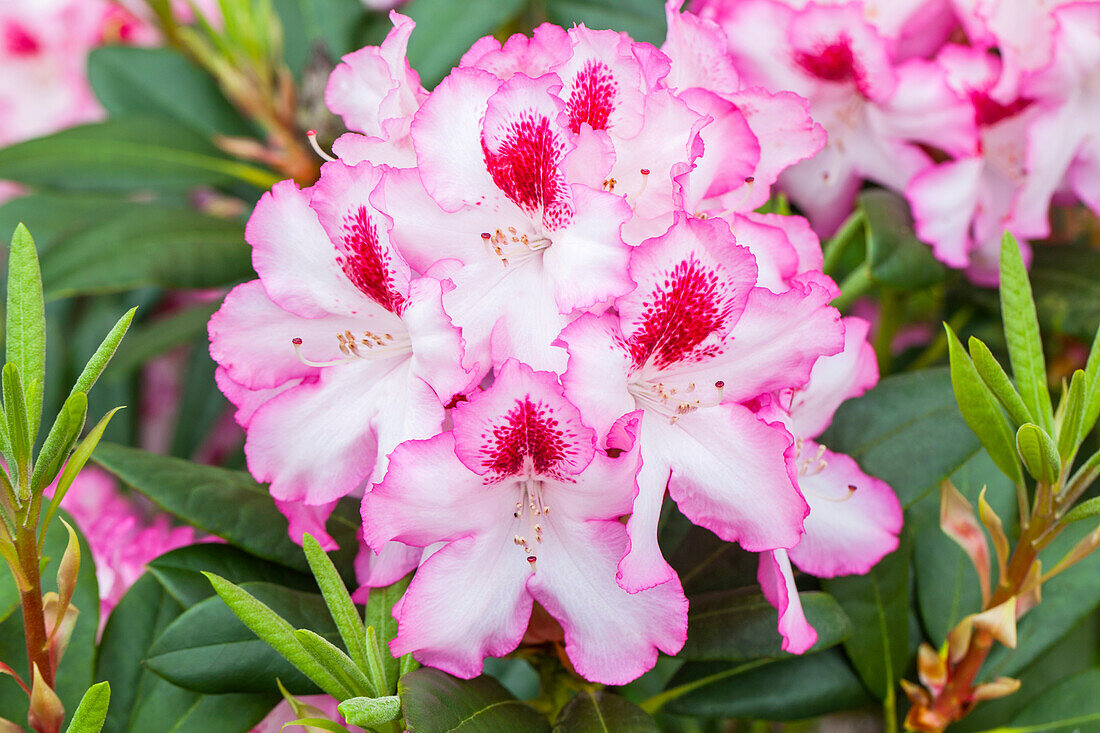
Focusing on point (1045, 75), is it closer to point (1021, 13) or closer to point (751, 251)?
point (1021, 13)

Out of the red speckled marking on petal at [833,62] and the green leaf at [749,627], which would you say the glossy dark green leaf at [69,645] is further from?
the red speckled marking on petal at [833,62]

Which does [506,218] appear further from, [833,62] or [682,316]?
[833,62]

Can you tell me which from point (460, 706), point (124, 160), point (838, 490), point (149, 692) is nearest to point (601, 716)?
point (460, 706)

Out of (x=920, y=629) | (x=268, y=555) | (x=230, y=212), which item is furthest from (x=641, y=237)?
(x=230, y=212)

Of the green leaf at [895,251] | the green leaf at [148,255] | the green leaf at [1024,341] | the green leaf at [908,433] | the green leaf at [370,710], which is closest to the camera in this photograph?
the green leaf at [370,710]

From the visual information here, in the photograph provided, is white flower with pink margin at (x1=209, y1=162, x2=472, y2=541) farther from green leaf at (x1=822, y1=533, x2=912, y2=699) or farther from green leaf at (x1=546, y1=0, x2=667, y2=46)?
green leaf at (x1=546, y1=0, x2=667, y2=46)

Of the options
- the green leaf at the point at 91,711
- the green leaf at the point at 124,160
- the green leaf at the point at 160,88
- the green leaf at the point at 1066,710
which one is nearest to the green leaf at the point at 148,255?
the green leaf at the point at 124,160
